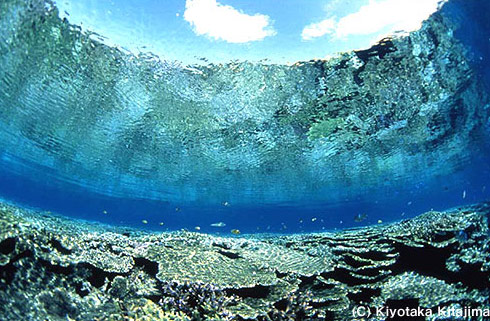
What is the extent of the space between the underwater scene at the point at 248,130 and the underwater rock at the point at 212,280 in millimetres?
36

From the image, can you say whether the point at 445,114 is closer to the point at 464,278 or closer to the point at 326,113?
the point at 326,113

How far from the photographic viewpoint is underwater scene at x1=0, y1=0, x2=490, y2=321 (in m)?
5.37

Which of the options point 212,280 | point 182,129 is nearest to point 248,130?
point 182,129

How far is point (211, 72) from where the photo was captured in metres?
14.7

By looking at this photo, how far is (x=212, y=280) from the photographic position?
5535 millimetres

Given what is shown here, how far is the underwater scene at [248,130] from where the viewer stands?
5.37m

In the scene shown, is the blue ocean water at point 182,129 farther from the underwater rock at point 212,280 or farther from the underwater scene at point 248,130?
the underwater rock at point 212,280

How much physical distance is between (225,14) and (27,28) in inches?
348

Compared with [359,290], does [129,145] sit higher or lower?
higher

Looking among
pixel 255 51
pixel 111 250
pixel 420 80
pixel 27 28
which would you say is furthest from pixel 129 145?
pixel 420 80

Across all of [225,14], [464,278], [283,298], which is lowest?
[283,298]

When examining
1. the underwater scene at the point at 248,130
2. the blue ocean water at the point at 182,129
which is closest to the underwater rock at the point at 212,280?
the underwater scene at the point at 248,130

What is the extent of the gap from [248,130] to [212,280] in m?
15.8

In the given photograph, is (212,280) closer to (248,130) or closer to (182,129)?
(248,130)
